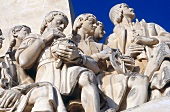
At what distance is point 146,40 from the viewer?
9.11 m

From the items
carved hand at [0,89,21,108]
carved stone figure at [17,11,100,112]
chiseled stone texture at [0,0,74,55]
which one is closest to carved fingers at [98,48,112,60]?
carved stone figure at [17,11,100,112]

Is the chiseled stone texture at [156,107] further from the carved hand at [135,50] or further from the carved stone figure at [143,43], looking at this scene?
the carved hand at [135,50]

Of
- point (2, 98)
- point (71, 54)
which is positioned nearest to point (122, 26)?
point (71, 54)

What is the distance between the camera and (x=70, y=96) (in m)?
7.80

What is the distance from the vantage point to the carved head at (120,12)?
10.0 meters

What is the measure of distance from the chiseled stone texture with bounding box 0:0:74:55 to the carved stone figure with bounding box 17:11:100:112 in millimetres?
1791

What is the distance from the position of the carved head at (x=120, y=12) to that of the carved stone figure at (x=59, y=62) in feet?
4.47

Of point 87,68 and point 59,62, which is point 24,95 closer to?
point 59,62

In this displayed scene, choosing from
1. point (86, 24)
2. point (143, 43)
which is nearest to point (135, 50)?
point (143, 43)

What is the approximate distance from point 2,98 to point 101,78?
4.29 feet

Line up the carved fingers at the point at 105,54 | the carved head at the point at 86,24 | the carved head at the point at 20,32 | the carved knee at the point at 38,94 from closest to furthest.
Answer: the carved knee at the point at 38,94 < the carved fingers at the point at 105,54 < the carved head at the point at 20,32 < the carved head at the point at 86,24

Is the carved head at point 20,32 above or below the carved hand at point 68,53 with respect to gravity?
above

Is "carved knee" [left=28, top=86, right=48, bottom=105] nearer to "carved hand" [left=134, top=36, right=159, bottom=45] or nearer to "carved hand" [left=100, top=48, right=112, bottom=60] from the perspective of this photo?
"carved hand" [left=100, top=48, right=112, bottom=60]

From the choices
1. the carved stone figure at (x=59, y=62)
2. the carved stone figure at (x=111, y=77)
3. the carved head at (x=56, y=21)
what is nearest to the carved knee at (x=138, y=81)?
the carved stone figure at (x=111, y=77)
